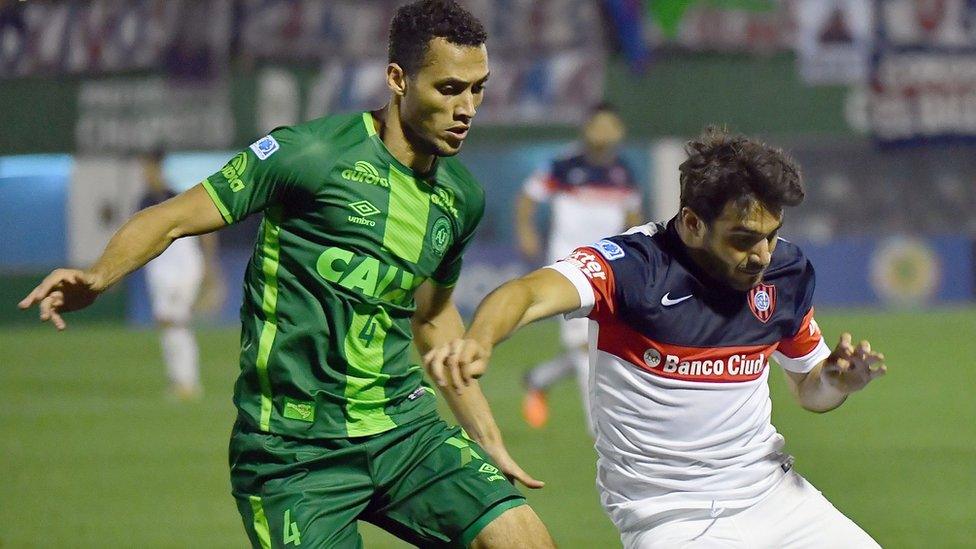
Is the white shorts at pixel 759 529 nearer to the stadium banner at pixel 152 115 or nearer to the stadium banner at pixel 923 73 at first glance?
the stadium banner at pixel 152 115

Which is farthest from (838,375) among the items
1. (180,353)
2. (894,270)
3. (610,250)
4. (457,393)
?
(894,270)

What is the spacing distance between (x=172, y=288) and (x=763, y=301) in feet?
37.2

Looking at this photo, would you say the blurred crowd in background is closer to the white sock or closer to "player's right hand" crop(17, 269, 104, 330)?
the white sock

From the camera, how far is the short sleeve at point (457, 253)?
5.23 meters

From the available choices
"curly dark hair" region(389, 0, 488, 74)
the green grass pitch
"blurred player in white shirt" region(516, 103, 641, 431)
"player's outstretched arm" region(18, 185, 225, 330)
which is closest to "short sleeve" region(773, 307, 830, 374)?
"curly dark hair" region(389, 0, 488, 74)

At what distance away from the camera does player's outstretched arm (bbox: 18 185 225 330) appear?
13.5 ft

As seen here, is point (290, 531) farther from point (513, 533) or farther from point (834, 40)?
point (834, 40)

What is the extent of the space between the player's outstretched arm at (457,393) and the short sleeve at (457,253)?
5 centimetres

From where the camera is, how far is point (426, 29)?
16.5 feet

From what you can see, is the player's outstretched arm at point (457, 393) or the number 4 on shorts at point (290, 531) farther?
the player's outstretched arm at point (457, 393)

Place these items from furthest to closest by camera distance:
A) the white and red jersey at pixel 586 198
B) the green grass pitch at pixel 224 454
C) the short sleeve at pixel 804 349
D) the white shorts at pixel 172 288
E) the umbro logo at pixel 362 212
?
the white shorts at pixel 172 288
the white and red jersey at pixel 586 198
the green grass pitch at pixel 224 454
the short sleeve at pixel 804 349
the umbro logo at pixel 362 212

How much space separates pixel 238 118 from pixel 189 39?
1.55m

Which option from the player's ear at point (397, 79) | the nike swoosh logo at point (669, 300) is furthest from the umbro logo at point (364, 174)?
the nike swoosh logo at point (669, 300)

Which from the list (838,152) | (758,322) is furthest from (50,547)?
(838,152)
